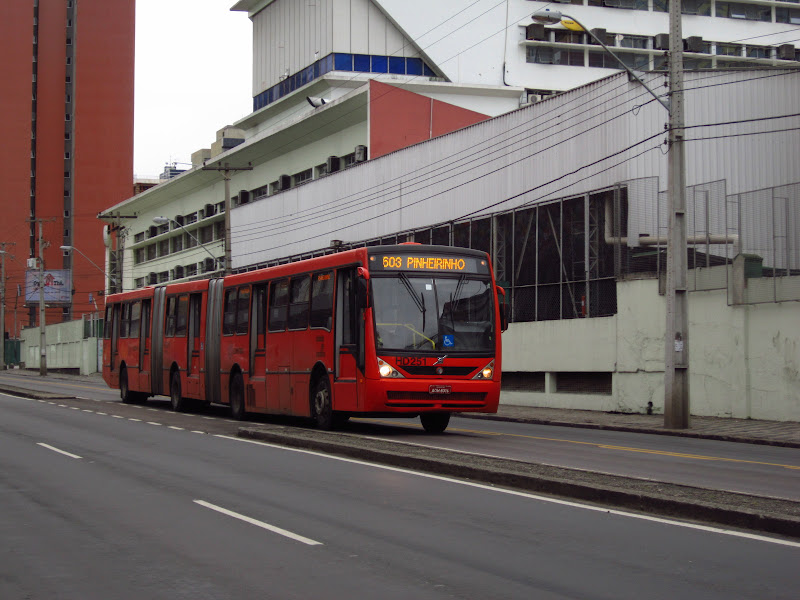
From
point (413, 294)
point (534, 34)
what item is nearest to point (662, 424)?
point (413, 294)

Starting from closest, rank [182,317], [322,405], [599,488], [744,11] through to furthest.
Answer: [599,488], [322,405], [182,317], [744,11]

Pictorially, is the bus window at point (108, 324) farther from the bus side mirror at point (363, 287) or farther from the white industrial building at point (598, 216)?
the bus side mirror at point (363, 287)

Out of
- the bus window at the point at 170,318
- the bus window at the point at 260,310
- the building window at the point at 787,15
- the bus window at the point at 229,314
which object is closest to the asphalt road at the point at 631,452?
the bus window at the point at 260,310

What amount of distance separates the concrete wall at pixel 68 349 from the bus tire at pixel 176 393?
50.1 metres

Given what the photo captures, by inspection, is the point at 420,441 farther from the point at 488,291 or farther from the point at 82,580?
the point at 82,580

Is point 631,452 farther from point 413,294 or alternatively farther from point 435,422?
point 435,422

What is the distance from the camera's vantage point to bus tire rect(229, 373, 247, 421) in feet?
82.6

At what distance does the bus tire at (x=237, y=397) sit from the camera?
2519cm

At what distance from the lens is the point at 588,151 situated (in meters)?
31.5

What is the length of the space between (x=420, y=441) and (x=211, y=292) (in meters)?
10.6

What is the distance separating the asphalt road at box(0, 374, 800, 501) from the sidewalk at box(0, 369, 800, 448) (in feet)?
1.31

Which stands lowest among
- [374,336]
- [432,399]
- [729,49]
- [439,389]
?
[432,399]

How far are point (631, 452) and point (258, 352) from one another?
9.93 metres

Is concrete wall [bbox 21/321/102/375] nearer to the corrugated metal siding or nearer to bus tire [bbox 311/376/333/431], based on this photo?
the corrugated metal siding
